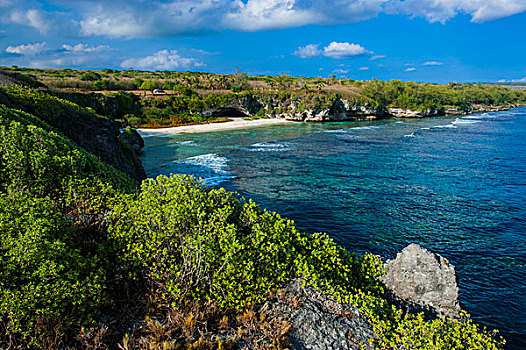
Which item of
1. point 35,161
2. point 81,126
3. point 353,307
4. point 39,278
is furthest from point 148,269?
point 81,126

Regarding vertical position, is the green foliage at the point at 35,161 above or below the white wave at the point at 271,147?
above

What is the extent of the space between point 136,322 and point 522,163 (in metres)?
53.0

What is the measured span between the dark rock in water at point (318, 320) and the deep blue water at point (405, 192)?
28.2 feet

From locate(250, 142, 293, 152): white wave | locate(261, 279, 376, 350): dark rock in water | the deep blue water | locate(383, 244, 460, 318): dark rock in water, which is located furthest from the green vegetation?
locate(250, 142, 293, 152): white wave

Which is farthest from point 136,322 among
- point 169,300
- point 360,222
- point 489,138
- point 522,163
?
point 489,138

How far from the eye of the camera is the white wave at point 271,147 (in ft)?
174

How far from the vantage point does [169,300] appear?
27.8ft

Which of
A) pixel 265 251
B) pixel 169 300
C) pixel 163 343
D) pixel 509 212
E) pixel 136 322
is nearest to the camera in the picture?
pixel 163 343

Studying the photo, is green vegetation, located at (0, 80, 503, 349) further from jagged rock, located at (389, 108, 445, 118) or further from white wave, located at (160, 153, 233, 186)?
jagged rock, located at (389, 108, 445, 118)

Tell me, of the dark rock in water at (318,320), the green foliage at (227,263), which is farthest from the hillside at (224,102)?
the dark rock in water at (318,320)

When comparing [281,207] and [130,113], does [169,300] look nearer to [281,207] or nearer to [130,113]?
[281,207]

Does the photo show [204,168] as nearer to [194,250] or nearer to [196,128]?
[194,250]

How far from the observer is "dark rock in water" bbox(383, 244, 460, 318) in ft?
34.9

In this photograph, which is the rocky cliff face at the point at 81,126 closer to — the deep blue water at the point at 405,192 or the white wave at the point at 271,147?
the deep blue water at the point at 405,192
